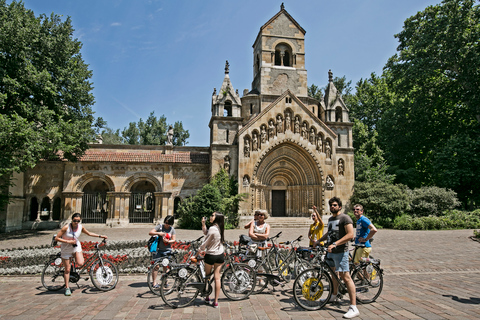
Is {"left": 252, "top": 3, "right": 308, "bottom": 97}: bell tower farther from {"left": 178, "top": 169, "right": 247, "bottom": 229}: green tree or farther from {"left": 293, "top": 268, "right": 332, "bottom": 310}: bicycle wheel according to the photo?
{"left": 293, "top": 268, "right": 332, "bottom": 310}: bicycle wheel

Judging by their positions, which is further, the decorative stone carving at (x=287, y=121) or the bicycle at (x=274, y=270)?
the decorative stone carving at (x=287, y=121)

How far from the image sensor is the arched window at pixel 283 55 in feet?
103

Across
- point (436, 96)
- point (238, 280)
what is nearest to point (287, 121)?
point (436, 96)

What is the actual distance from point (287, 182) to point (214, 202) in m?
8.47

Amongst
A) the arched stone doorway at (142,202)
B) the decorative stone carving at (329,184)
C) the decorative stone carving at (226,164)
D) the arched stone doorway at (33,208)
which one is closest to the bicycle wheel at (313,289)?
the decorative stone carving at (226,164)

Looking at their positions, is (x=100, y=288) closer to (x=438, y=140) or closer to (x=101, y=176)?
(x=101, y=176)

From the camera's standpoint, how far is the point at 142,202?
26.6 metres

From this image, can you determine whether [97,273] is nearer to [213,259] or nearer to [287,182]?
[213,259]

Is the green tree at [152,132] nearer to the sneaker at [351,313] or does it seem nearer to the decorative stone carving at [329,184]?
the decorative stone carving at [329,184]

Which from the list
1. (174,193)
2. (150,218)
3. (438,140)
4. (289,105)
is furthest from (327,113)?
(150,218)

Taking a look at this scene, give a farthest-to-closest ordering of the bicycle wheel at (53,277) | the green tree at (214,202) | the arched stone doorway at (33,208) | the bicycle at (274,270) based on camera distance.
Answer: the arched stone doorway at (33,208) < the green tree at (214,202) < the bicycle wheel at (53,277) < the bicycle at (274,270)

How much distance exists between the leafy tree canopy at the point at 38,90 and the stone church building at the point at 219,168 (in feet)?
17.7

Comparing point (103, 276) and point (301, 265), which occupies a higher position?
point (301, 265)

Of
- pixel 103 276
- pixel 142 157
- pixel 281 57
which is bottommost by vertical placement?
pixel 103 276
